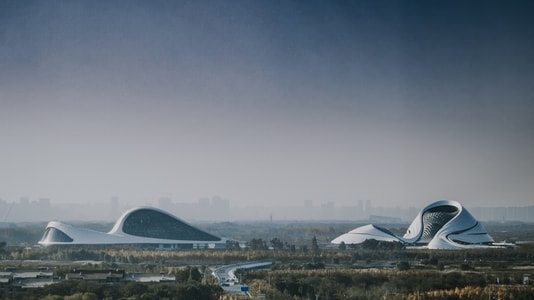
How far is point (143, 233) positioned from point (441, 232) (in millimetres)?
23111

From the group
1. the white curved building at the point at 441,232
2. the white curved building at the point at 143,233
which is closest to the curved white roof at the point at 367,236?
the white curved building at the point at 441,232

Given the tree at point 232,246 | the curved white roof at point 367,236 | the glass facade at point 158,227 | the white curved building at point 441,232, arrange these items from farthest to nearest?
the curved white roof at point 367,236
the glass facade at point 158,227
the white curved building at point 441,232
the tree at point 232,246

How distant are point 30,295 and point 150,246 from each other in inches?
1221

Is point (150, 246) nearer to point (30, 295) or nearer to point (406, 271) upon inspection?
point (406, 271)

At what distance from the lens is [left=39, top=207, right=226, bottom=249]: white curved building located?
5194cm

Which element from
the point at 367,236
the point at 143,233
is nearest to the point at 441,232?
the point at 367,236

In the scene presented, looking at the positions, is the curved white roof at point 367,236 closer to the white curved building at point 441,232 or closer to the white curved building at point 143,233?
the white curved building at point 441,232

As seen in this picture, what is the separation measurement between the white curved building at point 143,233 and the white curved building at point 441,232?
12702mm

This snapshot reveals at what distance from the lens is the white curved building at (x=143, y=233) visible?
170 feet

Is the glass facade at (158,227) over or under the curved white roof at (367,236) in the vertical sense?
over

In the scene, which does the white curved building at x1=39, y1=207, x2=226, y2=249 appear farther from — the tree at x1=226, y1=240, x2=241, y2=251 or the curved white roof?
the curved white roof

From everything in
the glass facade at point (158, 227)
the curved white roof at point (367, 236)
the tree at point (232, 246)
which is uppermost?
the glass facade at point (158, 227)

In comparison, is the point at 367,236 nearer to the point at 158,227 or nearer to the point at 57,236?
the point at 158,227

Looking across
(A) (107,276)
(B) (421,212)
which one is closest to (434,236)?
(B) (421,212)
